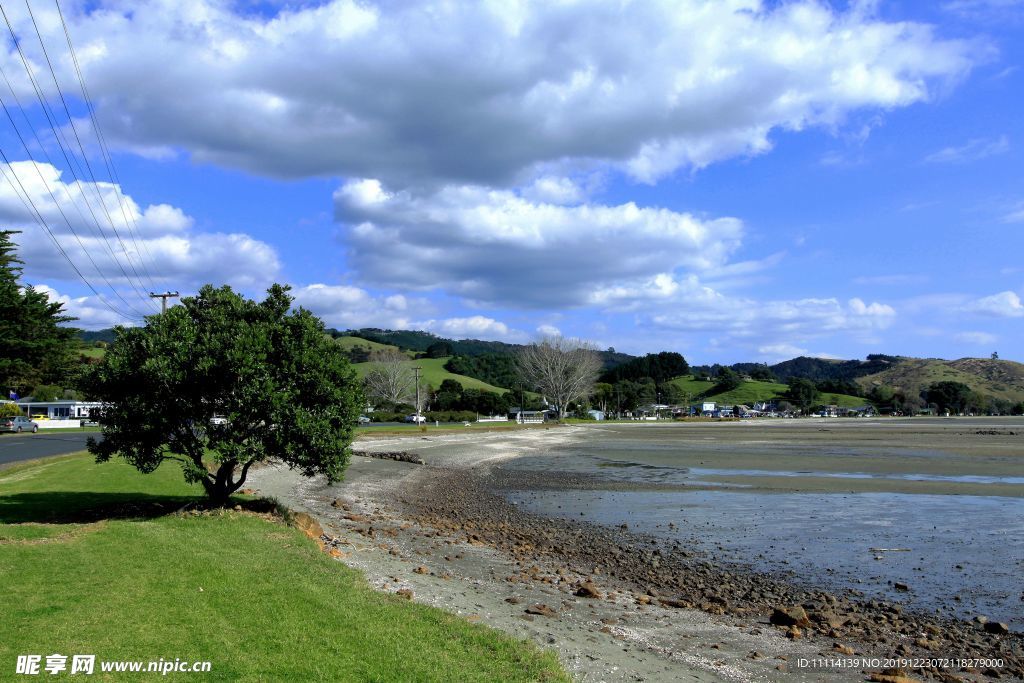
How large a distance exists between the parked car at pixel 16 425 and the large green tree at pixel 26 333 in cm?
785

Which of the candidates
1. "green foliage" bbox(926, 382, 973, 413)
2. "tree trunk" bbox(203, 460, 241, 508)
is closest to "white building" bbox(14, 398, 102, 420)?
"tree trunk" bbox(203, 460, 241, 508)

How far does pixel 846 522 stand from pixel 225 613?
1846cm

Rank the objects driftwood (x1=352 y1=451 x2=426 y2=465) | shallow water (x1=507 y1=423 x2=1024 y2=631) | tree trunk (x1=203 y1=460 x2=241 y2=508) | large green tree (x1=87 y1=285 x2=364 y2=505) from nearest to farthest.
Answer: shallow water (x1=507 y1=423 x2=1024 y2=631)
large green tree (x1=87 y1=285 x2=364 y2=505)
tree trunk (x1=203 y1=460 x2=241 y2=508)
driftwood (x1=352 y1=451 x2=426 y2=465)

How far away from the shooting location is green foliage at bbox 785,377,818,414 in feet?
594

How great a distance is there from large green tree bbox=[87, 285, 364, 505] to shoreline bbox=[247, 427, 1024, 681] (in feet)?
8.76

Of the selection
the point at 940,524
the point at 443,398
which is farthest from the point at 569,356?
the point at 940,524

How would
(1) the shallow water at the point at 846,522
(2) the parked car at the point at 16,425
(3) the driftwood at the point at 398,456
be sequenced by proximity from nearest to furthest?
(1) the shallow water at the point at 846,522 → (3) the driftwood at the point at 398,456 → (2) the parked car at the point at 16,425

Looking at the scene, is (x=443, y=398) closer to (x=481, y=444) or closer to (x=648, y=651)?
(x=481, y=444)

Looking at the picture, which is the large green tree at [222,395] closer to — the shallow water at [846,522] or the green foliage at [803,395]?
the shallow water at [846,522]

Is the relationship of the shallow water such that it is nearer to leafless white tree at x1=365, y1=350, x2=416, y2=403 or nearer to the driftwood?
the driftwood

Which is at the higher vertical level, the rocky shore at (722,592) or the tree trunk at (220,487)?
the tree trunk at (220,487)

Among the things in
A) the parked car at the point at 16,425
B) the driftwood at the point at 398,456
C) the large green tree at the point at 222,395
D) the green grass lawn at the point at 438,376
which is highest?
the green grass lawn at the point at 438,376

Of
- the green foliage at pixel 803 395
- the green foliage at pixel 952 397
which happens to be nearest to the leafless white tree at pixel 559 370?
the green foliage at pixel 803 395

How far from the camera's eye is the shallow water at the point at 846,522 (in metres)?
13.6
